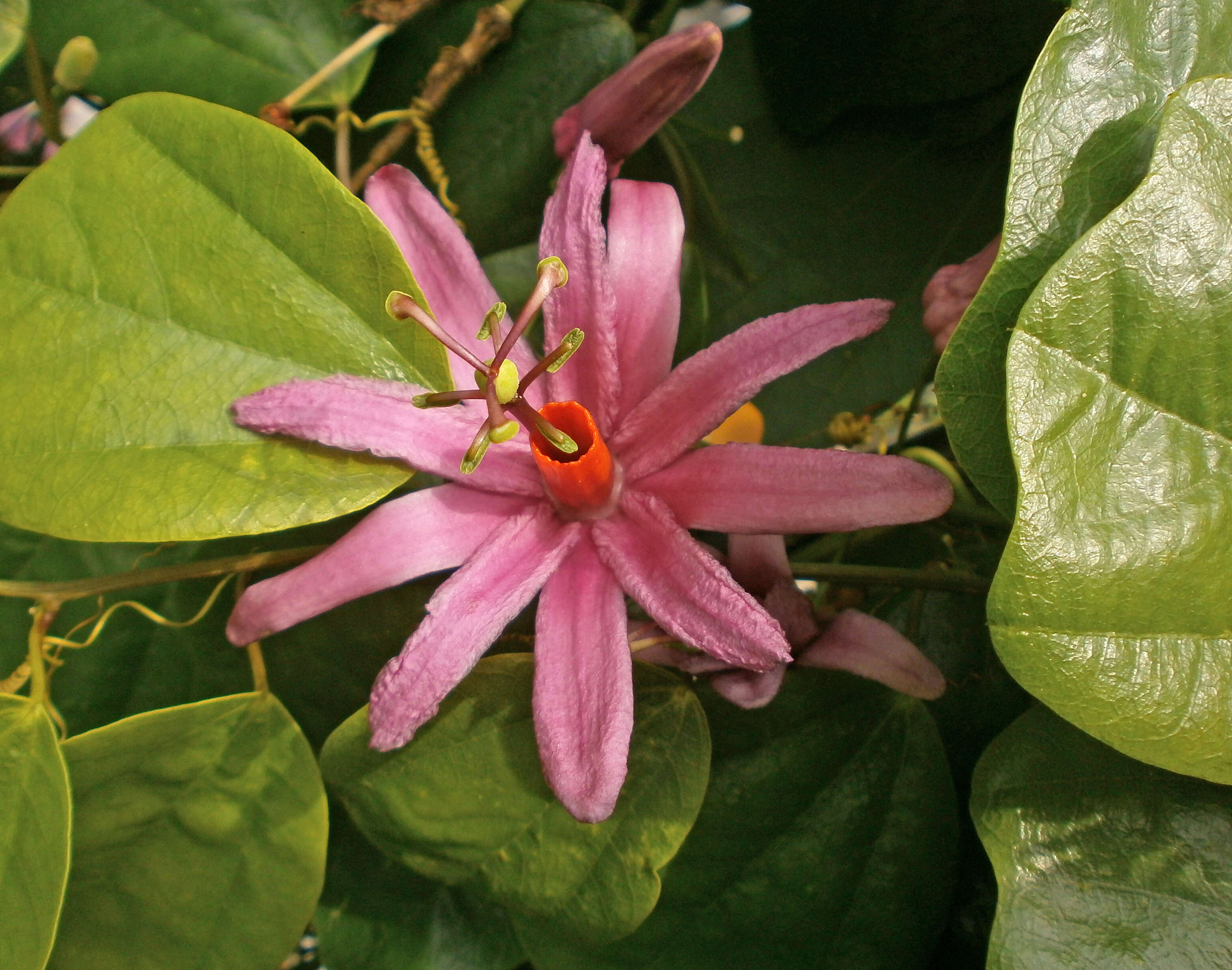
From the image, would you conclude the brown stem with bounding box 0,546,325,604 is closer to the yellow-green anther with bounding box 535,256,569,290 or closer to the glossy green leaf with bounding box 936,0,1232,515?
the yellow-green anther with bounding box 535,256,569,290

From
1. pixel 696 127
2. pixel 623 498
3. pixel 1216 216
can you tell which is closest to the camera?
pixel 1216 216

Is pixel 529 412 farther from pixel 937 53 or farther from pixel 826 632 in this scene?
pixel 937 53

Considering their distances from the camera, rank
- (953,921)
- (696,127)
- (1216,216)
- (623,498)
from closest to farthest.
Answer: (1216,216)
(623,498)
(953,921)
(696,127)

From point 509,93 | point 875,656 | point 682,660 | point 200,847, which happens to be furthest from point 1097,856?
point 509,93

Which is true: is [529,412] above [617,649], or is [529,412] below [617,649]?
above

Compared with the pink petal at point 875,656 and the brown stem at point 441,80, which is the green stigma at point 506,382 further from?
the brown stem at point 441,80

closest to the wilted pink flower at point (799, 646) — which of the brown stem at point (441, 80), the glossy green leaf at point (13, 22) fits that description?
the brown stem at point (441, 80)

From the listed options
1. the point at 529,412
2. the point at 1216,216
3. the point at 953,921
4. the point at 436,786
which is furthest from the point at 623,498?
the point at 953,921
